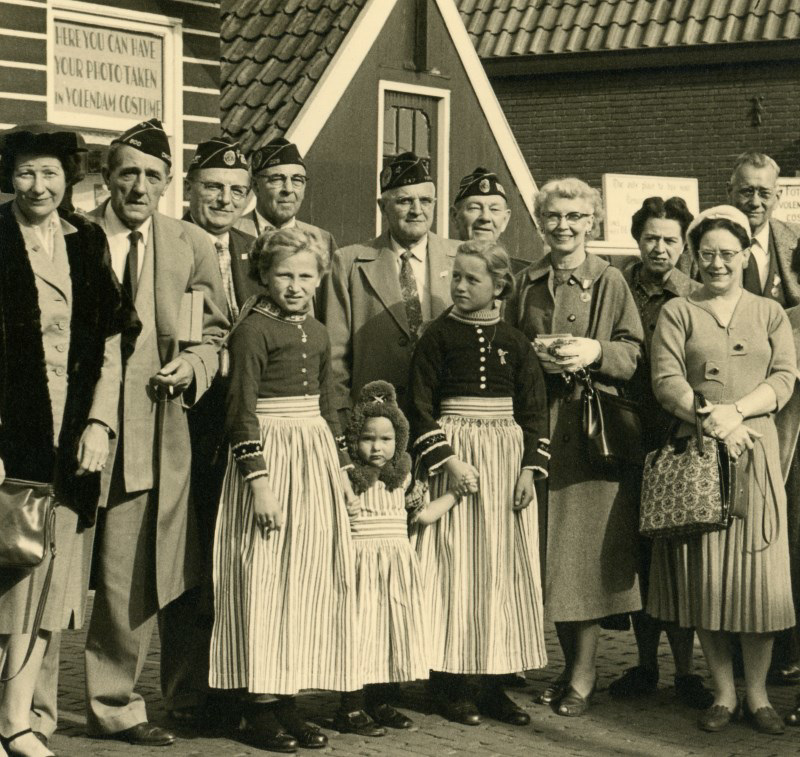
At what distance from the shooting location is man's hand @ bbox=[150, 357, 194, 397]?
5632mm

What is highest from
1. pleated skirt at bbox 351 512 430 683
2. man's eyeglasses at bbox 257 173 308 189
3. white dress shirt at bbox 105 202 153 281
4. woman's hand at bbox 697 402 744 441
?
man's eyeglasses at bbox 257 173 308 189

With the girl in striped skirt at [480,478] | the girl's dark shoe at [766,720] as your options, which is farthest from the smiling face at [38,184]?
the girl's dark shoe at [766,720]

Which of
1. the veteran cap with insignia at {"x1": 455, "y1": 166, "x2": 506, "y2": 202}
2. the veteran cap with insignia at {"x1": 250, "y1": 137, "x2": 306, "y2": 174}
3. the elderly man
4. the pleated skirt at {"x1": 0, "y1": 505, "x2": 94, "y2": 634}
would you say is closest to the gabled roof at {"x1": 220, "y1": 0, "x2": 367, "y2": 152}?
the veteran cap with insignia at {"x1": 455, "y1": 166, "x2": 506, "y2": 202}

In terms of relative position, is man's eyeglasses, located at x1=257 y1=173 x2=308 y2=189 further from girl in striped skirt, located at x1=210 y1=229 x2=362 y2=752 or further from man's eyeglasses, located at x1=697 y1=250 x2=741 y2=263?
man's eyeglasses, located at x1=697 y1=250 x2=741 y2=263

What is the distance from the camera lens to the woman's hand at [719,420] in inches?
241

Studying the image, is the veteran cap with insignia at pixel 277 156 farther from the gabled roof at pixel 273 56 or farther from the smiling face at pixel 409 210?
the gabled roof at pixel 273 56

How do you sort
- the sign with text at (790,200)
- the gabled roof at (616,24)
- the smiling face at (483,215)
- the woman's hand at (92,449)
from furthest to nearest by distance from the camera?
1. the gabled roof at (616,24)
2. the sign with text at (790,200)
3. the smiling face at (483,215)
4. the woman's hand at (92,449)

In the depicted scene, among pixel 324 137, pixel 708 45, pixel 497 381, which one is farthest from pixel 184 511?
pixel 708 45

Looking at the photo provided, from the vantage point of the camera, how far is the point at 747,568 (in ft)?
20.2

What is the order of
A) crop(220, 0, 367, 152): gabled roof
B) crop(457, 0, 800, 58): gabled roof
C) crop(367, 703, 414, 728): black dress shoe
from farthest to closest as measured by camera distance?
crop(457, 0, 800, 58): gabled roof, crop(220, 0, 367, 152): gabled roof, crop(367, 703, 414, 728): black dress shoe

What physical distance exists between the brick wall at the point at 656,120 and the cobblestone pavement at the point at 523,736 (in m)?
15.8

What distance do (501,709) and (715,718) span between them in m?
0.84

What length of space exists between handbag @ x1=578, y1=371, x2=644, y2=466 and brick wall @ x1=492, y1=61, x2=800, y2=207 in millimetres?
15446

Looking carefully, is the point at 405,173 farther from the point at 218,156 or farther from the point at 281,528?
the point at 281,528
